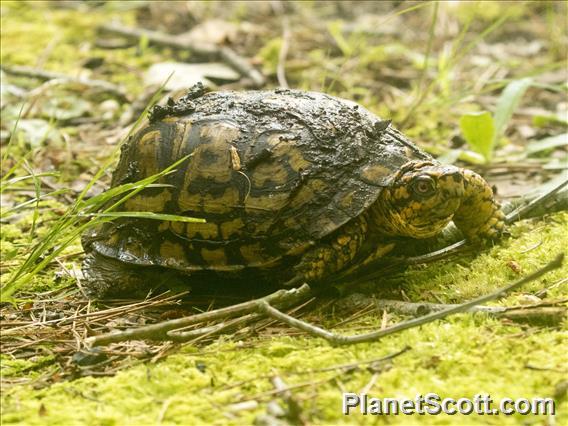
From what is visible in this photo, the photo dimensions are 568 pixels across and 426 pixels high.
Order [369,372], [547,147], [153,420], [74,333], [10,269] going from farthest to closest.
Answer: [547,147] < [10,269] < [74,333] < [369,372] < [153,420]

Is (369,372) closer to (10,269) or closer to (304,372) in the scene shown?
(304,372)

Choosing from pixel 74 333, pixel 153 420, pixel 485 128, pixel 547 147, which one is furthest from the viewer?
pixel 547 147

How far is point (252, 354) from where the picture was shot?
2232mm

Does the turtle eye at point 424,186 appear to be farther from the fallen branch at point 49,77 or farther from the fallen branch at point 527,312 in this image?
the fallen branch at point 49,77

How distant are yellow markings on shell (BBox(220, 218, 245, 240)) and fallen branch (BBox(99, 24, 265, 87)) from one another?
3575 millimetres

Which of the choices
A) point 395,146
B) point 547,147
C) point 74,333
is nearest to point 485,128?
point 547,147

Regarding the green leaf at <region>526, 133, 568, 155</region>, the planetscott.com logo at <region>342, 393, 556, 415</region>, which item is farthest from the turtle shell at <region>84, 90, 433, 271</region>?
the green leaf at <region>526, 133, 568, 155</region>

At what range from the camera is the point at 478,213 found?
299cm

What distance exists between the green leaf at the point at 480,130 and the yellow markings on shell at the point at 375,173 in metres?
1.50

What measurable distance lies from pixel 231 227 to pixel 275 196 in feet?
0.78

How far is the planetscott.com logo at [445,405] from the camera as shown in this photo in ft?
5.94

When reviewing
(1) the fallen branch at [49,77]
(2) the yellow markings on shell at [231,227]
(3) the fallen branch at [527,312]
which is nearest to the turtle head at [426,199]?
(3) the fallen branch at [527,312]

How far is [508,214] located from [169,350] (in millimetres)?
1983

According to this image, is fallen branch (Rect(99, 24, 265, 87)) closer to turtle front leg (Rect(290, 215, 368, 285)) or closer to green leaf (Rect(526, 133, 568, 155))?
green leaf (Rect(526, 133, 568, 155))
